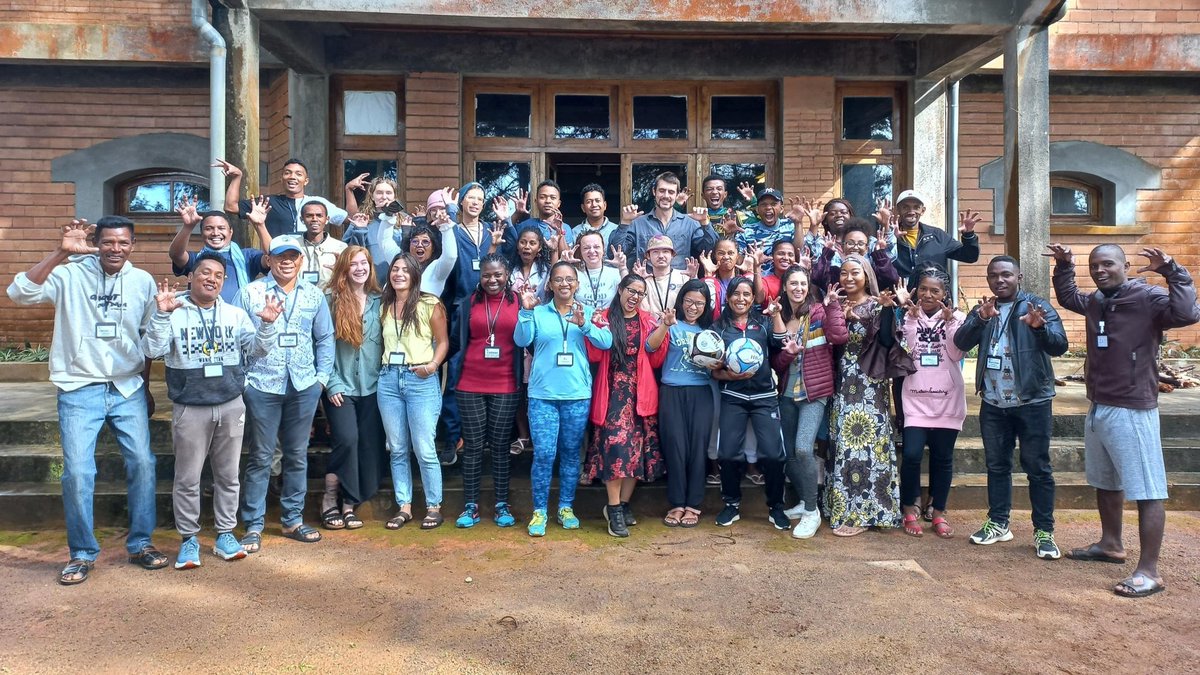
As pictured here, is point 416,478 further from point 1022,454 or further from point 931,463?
point 1022,454

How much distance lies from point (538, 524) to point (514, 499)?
0.49m

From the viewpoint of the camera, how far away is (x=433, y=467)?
4.96 metres

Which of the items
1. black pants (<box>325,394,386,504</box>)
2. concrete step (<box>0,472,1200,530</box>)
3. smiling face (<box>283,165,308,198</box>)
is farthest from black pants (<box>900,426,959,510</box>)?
smiling face (<box>283,165,308,198</box>)

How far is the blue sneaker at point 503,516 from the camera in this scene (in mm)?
5008

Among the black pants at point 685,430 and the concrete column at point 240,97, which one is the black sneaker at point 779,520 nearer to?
the black pants at point 685,430

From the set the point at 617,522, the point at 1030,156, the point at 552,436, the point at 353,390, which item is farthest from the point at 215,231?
the point at 1030,156

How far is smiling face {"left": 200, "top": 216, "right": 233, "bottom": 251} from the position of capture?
4715mm

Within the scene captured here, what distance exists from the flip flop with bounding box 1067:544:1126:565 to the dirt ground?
9 cm

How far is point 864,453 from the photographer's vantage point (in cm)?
489

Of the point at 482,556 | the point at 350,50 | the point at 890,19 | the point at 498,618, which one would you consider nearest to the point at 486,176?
the point at 350,50

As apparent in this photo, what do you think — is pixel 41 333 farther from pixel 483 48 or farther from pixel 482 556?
pixel 482 556

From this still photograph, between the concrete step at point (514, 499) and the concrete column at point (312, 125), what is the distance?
4179 millimetres

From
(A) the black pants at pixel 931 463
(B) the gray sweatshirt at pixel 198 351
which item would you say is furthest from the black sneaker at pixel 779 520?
(B) the gray sweatshirt at pixel 198 351

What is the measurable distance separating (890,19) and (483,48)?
4.22m
